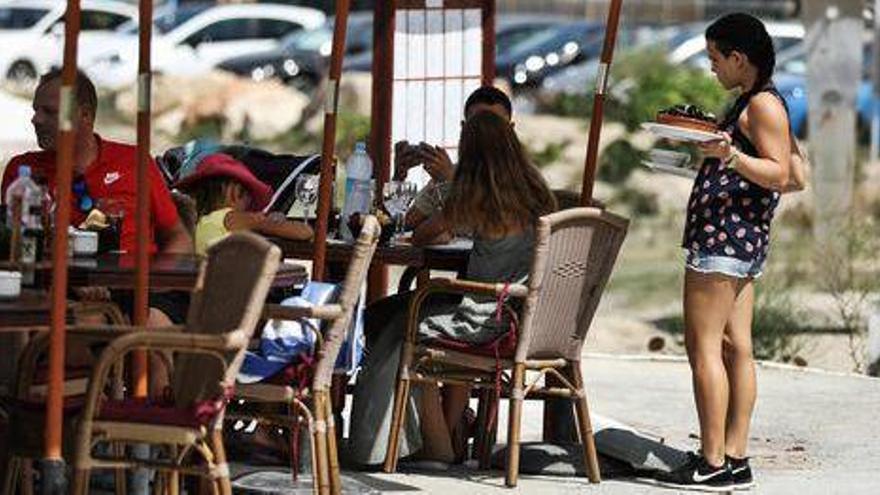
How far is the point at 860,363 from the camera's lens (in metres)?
13.1

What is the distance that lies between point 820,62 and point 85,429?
11094 millimetres

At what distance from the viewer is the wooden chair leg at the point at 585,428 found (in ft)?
28.5

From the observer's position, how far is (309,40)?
36031 mm

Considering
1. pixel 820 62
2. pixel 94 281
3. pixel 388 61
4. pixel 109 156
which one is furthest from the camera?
pixel 820 62

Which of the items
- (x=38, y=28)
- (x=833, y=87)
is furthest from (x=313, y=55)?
(x=833, y=87)

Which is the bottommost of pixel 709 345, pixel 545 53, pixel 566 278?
pixel 709 345

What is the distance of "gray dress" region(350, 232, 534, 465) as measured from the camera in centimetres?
851

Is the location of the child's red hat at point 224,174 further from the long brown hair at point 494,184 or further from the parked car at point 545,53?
the parked car at point 545,53

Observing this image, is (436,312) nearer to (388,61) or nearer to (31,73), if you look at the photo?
(388,61)

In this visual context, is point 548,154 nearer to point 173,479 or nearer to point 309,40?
point 309,40

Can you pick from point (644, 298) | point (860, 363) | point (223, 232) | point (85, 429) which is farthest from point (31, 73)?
point (85, 429)

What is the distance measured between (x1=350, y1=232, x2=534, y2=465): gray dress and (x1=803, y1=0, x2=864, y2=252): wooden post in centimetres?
828

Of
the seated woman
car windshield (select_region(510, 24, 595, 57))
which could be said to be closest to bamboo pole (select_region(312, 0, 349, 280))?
the seated woman

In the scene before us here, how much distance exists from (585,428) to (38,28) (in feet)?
92.5
